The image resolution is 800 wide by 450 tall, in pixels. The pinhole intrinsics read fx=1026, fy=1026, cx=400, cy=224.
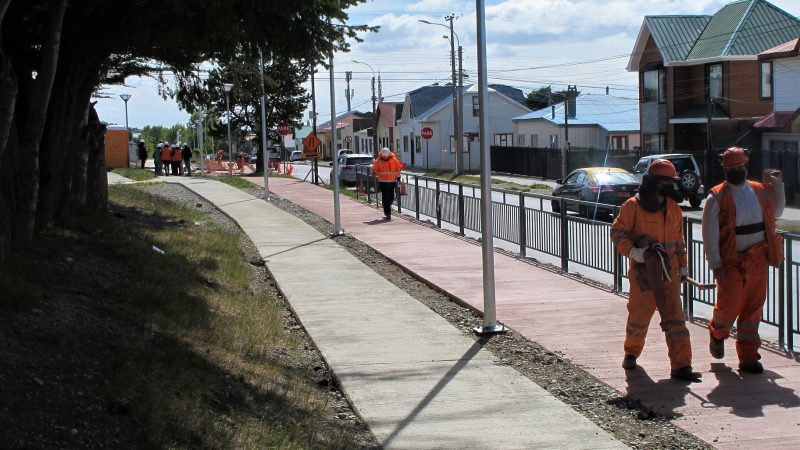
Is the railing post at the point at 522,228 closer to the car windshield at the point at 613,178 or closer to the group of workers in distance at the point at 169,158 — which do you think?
the car windshield at the point at 613,178

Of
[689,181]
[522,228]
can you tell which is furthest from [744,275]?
[689,181]

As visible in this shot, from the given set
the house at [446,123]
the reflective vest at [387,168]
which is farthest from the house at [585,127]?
the reflective vest at [387,168]

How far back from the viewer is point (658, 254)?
7828 mm

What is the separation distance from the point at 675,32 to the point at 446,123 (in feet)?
107

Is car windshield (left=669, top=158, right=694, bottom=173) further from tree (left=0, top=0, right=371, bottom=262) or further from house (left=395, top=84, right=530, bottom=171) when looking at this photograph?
house (left=395, top=84, right=530, bottom=171)

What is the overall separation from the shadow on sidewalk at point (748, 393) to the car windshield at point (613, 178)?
67.5 ft

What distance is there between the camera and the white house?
36.1 metres

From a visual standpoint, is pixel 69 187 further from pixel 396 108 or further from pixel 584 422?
pixel 396 108

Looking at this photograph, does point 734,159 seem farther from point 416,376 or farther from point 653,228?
point 416,376

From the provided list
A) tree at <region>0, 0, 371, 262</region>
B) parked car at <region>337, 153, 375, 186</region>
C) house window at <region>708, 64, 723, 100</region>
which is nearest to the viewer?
tree at <region>0, 0, 371, 262</region>

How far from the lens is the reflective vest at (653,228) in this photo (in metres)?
7.95

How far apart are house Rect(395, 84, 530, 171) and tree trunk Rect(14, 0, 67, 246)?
60.4 meters

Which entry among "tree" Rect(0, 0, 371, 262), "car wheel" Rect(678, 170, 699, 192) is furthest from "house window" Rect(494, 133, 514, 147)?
"tree" Rect(0, 0, 371, 262)

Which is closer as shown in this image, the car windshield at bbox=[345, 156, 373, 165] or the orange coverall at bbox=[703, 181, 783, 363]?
the orange coverall at bbox=[703, 181, 783, 363]
